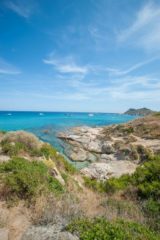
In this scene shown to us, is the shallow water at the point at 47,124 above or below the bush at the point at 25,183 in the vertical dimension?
below

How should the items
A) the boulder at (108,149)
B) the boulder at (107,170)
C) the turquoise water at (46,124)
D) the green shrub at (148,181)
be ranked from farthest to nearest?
1. the turquoise water at (46,124)
2. the boulder at (108,149)
3. the boulder at (107,170)
4. the green shrub at (148,181)

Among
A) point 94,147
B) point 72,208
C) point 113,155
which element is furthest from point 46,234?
point 94,147

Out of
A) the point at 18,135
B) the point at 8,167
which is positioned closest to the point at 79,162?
the point at 18,135

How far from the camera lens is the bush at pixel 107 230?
13.3ft

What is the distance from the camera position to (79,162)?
2058 cm

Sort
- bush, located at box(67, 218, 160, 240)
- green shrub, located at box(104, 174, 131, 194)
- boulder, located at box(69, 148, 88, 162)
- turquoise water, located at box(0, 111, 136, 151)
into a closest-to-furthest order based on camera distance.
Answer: bush, located at box(67, 218, 160, 240) < green shrub, located at box(104, 174, 131, 194) < boulder, located at box(69, 148, 88, 162) < turquoise water, located at box(0, 111, 136, 151)

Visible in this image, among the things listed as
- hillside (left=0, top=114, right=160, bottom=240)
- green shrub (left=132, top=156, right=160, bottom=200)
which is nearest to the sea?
green shrub (left=132, top=156, right=160, bottom=200)

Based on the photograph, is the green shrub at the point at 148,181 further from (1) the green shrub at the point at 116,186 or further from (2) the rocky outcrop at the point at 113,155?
(2) the rocky outcrop at the point at 113,155

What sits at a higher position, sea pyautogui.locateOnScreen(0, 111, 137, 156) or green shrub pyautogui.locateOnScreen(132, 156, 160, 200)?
green shrub pyautogui.locateOnScreen(132, 156, 160, 200)

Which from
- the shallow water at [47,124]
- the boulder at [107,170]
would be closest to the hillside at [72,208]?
the boulder at [107,170]

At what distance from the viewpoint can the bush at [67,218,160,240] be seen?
4.06 metres

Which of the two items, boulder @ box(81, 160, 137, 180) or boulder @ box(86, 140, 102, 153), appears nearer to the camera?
boulder @ box(81, 160, 137, 180)

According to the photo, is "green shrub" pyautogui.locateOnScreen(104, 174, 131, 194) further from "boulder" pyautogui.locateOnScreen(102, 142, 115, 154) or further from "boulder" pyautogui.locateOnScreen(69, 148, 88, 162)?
"boulder" pyautogui.locateOnScreen(102, 142, 115, 154)

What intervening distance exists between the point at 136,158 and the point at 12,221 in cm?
1716
